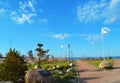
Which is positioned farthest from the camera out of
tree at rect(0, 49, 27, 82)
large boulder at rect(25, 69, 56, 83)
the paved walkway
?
the paved walkway

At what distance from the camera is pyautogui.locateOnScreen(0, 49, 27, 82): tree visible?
21.8 meters

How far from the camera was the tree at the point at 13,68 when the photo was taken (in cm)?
2181

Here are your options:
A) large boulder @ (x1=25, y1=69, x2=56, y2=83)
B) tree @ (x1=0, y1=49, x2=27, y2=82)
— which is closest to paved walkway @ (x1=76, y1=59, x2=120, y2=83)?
tree @ (x1=0, y1=49, x2=27, y2=82)

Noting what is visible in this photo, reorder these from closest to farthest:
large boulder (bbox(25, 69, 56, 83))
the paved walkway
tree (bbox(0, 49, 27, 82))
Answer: large boulder (bbox(25, 69, 56, 83))
tree (bbox(0, 49, 27, 82))
the paved walkway

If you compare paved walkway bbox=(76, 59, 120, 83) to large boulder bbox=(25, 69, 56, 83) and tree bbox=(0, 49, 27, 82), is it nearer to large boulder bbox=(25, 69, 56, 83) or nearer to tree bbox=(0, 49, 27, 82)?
tree bbox=(0, 49, 27, 82)

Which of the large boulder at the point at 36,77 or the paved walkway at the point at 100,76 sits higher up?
the large boulder at the point at 36,77

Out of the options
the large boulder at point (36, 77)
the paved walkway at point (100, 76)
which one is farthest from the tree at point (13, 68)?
the paved walkway at point (100, 76)

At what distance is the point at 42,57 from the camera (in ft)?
148

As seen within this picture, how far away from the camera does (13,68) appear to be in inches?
870

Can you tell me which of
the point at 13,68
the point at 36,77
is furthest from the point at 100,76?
the point at 36,77

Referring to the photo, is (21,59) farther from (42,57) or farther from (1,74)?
(42,57)

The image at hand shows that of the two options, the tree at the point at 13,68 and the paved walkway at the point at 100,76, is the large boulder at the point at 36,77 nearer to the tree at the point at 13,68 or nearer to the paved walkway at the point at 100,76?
the tree at the point at 13,68

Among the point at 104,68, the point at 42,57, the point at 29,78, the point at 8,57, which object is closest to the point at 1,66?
the point at 8,57

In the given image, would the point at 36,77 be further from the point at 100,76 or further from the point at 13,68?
the point at 100,76
